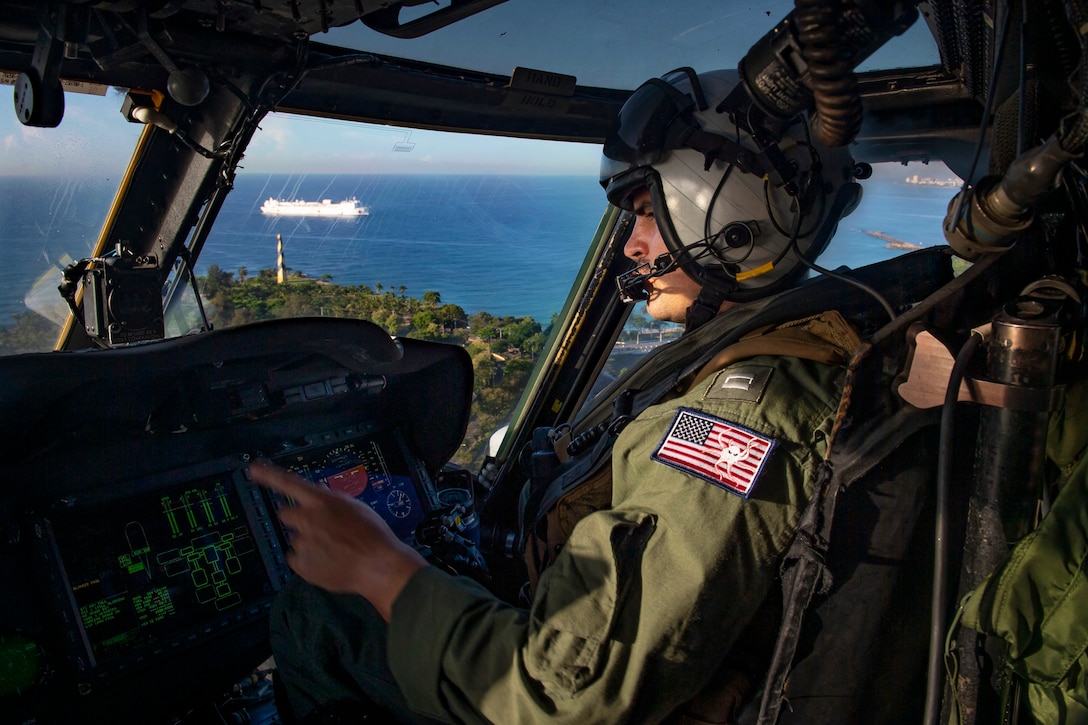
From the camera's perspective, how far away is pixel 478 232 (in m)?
Answer: 3.24

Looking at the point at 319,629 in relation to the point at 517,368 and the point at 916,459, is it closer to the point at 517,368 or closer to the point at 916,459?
the point at 916,459

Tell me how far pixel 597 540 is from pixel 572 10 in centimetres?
175

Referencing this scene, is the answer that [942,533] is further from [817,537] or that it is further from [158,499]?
[158,499]

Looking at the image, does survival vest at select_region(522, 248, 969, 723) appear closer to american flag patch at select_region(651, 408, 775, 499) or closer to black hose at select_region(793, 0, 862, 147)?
american flag patch at select_region(651, 408, 775, 499)

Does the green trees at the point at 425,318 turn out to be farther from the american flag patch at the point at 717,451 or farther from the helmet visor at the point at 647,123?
the american flag patch at the point at 717,451

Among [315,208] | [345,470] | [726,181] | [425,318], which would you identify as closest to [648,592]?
[726,181]

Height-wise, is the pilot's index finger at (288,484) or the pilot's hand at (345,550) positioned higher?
the pilot's index finger at (288,484)

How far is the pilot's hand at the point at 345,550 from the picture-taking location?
1.22 m

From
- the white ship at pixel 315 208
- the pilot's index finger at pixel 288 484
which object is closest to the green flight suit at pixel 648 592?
the pilot's index finger at pixel 288 484

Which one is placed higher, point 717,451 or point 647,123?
point 647,123

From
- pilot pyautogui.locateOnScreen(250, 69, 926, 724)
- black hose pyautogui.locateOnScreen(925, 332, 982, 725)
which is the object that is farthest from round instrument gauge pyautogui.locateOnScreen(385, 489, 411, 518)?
black hose pyautogui.locateOnScreen(925, 332, 982, 725)

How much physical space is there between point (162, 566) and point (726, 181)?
1.61m

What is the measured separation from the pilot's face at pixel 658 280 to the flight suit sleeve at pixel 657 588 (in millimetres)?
554

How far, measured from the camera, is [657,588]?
1021mm
